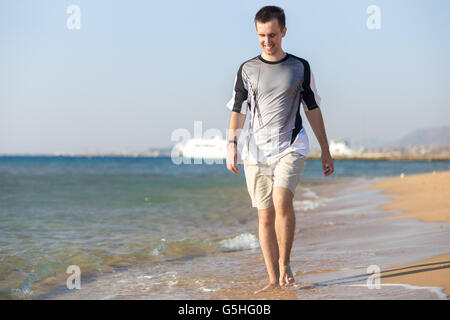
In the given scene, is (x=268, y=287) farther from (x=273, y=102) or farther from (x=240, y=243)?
(x=240, y=243)

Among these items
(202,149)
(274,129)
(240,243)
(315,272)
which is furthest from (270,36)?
(202,149)

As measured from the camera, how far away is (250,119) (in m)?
3.29

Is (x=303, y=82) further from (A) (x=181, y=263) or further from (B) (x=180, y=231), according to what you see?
(B) (x=180, y=231)

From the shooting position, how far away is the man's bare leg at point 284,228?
10.4 feet

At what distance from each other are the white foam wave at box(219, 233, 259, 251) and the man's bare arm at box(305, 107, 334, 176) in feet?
8.20

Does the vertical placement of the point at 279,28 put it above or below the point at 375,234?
above

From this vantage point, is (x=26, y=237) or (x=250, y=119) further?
(x=26, y=237)

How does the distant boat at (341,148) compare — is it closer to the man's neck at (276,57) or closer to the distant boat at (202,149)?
the distant boat at (202,149)

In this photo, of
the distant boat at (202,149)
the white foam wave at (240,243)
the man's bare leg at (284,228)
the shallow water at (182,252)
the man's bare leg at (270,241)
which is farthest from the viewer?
the distant boat at (202,149)

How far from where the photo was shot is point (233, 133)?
3.24m

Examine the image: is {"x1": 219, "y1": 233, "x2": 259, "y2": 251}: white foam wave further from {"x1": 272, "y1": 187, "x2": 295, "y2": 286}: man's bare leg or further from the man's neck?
the man's neck

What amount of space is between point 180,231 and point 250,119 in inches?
160

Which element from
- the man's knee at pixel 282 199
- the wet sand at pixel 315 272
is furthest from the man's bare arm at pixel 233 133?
the wet sand at pixel 315 272
